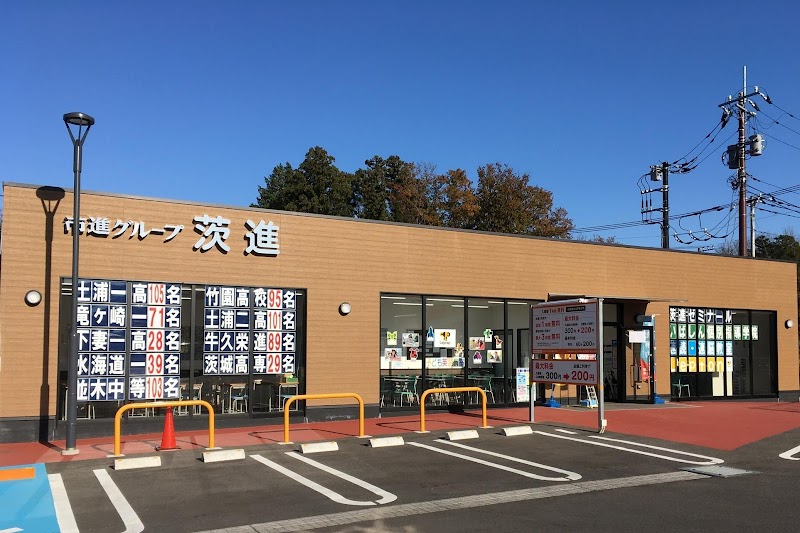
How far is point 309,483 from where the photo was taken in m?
9.47

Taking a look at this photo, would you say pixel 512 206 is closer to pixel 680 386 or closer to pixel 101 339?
pixel 680 386

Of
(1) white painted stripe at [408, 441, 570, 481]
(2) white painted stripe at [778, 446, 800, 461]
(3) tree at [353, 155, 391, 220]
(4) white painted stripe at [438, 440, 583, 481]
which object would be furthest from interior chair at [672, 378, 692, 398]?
(3) tree at [353, 155, 391, 220]

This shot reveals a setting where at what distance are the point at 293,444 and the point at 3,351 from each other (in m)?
5.66

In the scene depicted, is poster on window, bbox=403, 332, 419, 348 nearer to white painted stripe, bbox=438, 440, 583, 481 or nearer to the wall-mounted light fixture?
white painted stripe, bbox=438, 440, 583, 481

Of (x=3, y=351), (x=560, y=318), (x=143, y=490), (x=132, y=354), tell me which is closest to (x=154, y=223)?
(x=132, y=354)

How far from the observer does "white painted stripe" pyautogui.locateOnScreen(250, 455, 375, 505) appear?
845 centimetres

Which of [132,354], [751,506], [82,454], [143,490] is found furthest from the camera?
[132,354]

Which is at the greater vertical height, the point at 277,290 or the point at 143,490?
the point at 277,290

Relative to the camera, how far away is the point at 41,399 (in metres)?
13.2

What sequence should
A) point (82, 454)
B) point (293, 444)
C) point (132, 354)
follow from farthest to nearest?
point (132, 354) < point (293, 444) < point (82, 454)

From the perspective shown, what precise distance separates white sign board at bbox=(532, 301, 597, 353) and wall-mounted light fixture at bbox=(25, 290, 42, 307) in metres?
10.2

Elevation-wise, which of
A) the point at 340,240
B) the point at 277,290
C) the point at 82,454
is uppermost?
the point at 340,240

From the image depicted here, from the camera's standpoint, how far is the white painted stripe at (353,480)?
28.4 feet

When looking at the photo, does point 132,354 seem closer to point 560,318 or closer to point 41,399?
point 41,399
